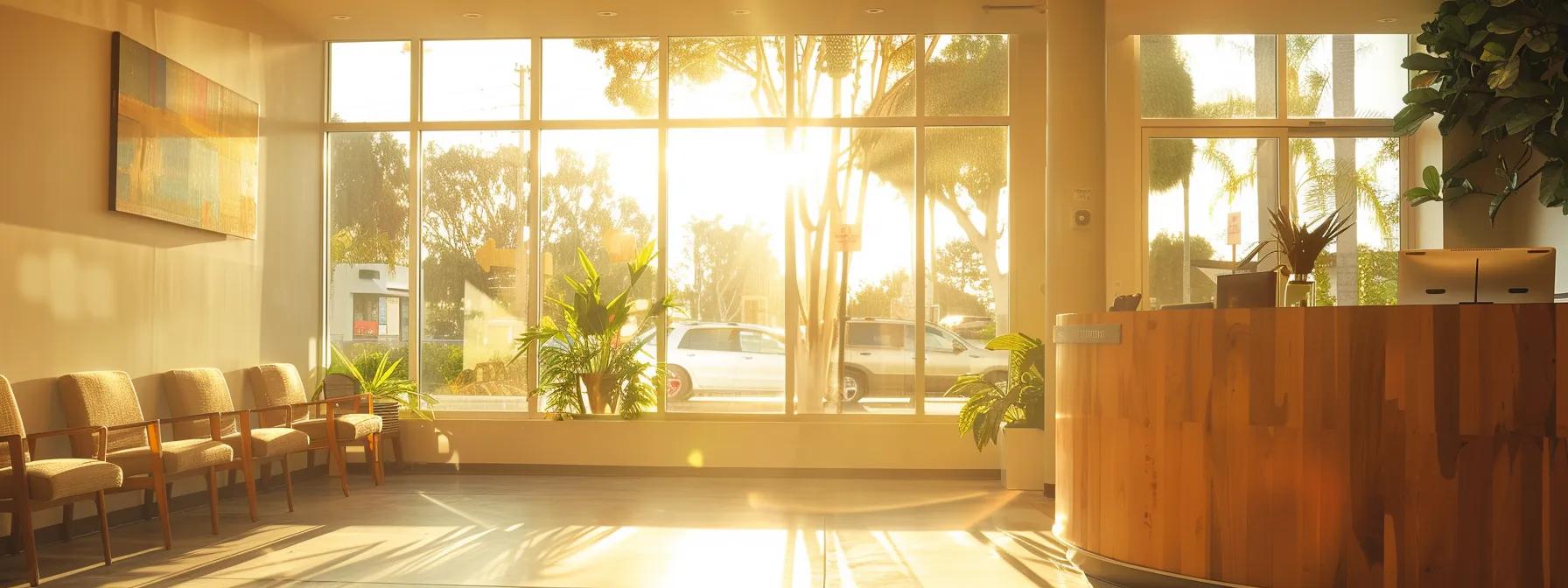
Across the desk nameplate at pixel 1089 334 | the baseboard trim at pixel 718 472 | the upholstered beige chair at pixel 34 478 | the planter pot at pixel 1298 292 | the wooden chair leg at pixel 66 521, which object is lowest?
the baseboard trim at pixel 718 472

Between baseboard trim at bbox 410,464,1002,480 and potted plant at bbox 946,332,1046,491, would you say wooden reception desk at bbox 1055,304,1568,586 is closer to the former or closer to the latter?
potted plant at bbox 946,332,1046,491

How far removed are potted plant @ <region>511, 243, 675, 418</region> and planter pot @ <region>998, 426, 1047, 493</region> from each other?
2.55m

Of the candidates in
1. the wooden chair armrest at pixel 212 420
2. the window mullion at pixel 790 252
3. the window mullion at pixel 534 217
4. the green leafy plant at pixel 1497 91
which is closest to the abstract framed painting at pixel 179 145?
the wooden chair armrest at pixel 212 420

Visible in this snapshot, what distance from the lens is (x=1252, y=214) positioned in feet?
25.0

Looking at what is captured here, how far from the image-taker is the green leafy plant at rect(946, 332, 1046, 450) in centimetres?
671

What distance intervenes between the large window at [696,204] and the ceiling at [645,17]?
377 millimetres

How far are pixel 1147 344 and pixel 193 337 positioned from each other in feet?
Answer: 17.6

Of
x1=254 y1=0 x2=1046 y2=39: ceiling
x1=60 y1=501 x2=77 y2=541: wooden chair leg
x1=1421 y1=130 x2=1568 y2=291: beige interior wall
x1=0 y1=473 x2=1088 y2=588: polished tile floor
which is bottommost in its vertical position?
x1=0 y1=473 x2=1088 y2=588: polished tile floor

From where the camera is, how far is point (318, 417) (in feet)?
22.8

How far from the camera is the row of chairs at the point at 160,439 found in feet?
13.7

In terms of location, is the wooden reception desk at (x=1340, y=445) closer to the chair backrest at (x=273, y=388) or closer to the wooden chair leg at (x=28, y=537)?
the wooden chair leg at (x=28, y=537)

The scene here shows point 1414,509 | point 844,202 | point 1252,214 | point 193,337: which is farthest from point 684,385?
point 1414,509

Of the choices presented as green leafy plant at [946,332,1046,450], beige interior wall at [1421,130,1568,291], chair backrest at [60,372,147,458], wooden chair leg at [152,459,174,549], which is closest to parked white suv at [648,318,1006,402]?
green leafy plant at [946,332,1046,450]

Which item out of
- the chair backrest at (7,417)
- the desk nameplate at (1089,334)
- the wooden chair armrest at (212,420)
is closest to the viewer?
the desk nameplate at (1089,334)
